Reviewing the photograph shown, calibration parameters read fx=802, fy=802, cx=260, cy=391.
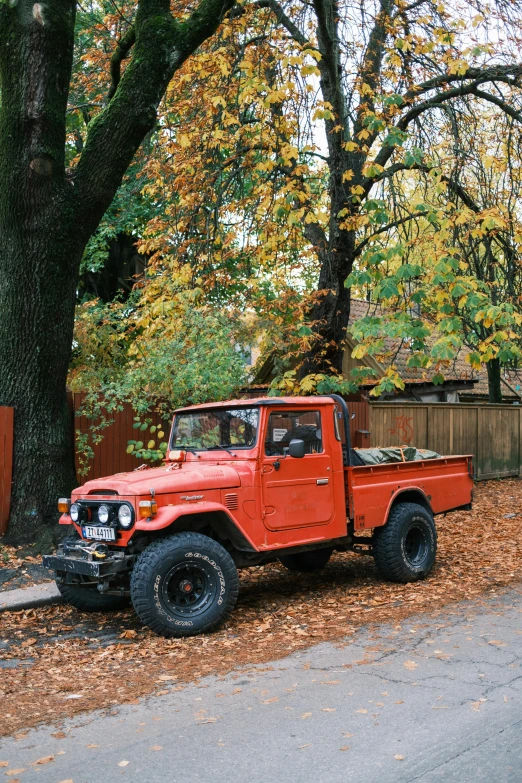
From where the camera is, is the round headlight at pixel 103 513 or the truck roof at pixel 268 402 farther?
the truck roof at pixel 268 402

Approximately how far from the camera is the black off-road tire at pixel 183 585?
6.59 m

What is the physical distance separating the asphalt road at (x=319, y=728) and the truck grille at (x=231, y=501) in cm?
155

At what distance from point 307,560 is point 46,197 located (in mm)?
5375

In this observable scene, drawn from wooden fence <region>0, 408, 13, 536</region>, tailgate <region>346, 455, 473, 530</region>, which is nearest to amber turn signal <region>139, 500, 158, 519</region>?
tailgate <region>346, 455, 473, 530</region>

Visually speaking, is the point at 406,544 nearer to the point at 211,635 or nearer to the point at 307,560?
the point at 307,560

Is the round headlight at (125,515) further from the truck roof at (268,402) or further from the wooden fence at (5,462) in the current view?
the wooden fence at (5,462)

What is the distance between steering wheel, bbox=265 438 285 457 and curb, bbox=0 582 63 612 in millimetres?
2672

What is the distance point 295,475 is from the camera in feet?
25.8

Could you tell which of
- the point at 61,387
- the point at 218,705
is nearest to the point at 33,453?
the point at 61,387

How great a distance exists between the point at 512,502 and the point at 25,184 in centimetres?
1119

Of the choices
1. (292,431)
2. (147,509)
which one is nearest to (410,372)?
(292,431)

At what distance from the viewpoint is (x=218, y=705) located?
5.09 meters

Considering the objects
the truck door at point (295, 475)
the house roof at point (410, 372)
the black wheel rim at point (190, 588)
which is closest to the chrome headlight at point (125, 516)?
the black wheel rim at point (190, 588)

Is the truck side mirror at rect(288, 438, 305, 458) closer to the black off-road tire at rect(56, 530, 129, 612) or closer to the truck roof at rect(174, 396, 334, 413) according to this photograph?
the truck roof at rect(174, 396, 334, 413)
